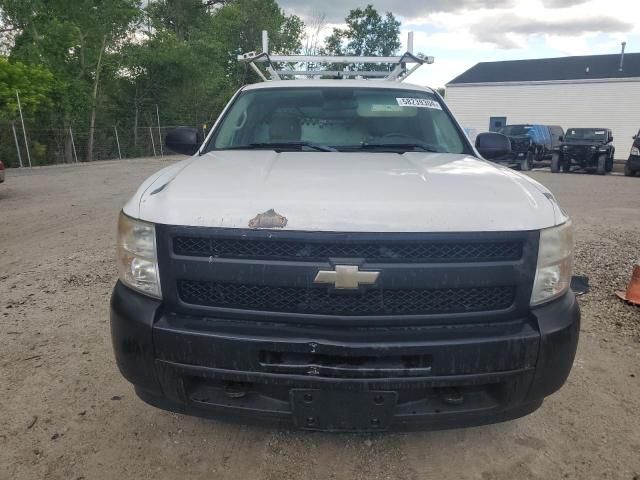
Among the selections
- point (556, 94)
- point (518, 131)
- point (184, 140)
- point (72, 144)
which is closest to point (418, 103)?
point (184, 140)

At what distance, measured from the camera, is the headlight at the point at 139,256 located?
2.10 metres

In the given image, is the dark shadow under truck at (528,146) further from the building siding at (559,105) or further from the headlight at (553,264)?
the headlight at (553,264)

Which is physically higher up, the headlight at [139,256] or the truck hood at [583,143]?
the headlight at [139,256]

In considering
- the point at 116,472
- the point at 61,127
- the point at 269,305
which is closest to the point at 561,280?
the point at 269,305

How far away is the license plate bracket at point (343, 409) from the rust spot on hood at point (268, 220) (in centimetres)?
65

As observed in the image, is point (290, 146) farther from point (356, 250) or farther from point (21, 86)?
point (21, 86)

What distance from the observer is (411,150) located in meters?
3.21

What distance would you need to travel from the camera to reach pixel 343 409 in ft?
6.52

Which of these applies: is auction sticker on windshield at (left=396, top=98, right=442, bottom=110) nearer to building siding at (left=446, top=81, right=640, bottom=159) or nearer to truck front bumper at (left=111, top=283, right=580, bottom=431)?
truck front bumper at (left=111, top=283, right=580, bottom=431)

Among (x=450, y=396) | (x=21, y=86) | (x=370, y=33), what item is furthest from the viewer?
(x=370, y=33)

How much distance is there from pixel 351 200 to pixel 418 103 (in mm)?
1944

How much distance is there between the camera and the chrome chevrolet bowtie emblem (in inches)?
76.4

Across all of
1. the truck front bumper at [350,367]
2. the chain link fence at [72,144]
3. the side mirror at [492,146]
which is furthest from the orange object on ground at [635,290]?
the chain link fence at [72,144]

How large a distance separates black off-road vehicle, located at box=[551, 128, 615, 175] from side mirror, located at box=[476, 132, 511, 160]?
17.1 m
